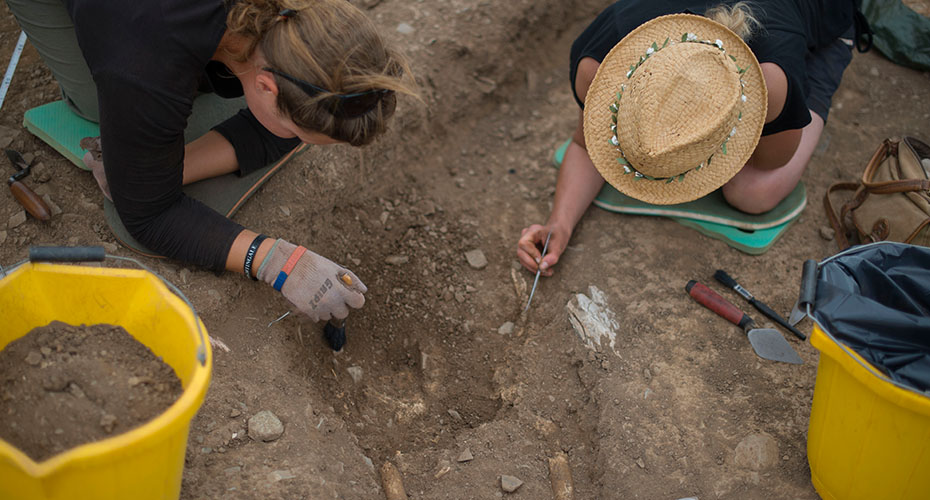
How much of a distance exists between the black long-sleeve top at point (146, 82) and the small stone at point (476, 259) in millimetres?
Answer: 1202

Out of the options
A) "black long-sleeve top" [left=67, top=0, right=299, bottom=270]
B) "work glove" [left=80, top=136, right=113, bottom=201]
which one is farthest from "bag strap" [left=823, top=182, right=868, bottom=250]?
"work glove" [left=80, top=136, right=113, bottom=201]

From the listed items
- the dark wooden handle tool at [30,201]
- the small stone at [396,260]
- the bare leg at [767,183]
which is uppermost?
the dark wooden handle tool at [30,201]

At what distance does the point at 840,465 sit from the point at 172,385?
176cm

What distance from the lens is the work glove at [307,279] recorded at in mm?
2041

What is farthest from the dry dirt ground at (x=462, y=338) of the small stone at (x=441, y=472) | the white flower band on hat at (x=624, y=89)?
the white flower band on hat at (x=624, y=89)

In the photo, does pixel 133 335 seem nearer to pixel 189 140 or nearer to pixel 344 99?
pixel 344 99

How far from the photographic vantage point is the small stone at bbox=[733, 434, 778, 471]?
206 centimetres

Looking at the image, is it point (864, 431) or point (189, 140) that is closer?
point (864, 431)

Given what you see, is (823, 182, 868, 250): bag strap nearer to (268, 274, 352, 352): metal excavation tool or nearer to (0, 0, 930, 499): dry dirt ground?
(0, 0, 930, 499): dry dirt ground

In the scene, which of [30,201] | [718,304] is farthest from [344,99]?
[718,304]

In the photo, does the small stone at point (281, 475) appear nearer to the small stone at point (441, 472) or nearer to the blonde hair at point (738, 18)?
the small stone at point (441, 472)

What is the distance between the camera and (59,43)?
2184mm

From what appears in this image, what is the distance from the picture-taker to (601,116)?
2291mm

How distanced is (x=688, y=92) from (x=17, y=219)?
229 cm
